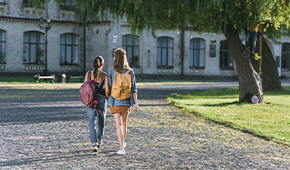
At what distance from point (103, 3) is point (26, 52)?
2281cm

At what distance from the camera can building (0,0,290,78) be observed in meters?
31.9

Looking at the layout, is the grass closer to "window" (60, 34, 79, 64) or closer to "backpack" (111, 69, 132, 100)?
"backpack" (111, 69, 132, 100)

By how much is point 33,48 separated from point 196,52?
51.5ft

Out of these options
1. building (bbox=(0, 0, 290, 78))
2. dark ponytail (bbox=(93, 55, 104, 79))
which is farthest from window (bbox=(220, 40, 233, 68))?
dark ponytail (bbox=(93, 55, 104, 79))

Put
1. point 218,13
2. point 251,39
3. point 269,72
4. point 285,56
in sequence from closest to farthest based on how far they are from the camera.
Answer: point 218,13
point 251,39
point 269,72
point 285,56

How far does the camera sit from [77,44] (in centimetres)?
3422

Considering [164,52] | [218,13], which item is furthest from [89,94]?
[164,52]

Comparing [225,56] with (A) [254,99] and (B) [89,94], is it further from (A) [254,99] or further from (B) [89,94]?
(B) [89,94]

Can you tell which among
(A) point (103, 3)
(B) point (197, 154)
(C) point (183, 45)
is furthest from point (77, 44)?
(B) point (197, 154)

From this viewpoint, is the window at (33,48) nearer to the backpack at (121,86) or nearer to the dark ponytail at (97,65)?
the dark ponytail at (97,65)

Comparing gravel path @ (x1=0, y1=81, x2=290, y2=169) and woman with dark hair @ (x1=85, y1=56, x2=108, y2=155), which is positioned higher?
woman with dark hair @ (x1=85, y1=56, x2=108, y2=155)

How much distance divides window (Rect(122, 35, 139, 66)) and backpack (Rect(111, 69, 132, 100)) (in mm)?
28203

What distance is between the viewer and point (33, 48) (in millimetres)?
32906

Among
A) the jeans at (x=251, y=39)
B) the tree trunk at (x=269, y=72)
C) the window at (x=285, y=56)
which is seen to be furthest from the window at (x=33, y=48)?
the window at (x=285, y=56)
